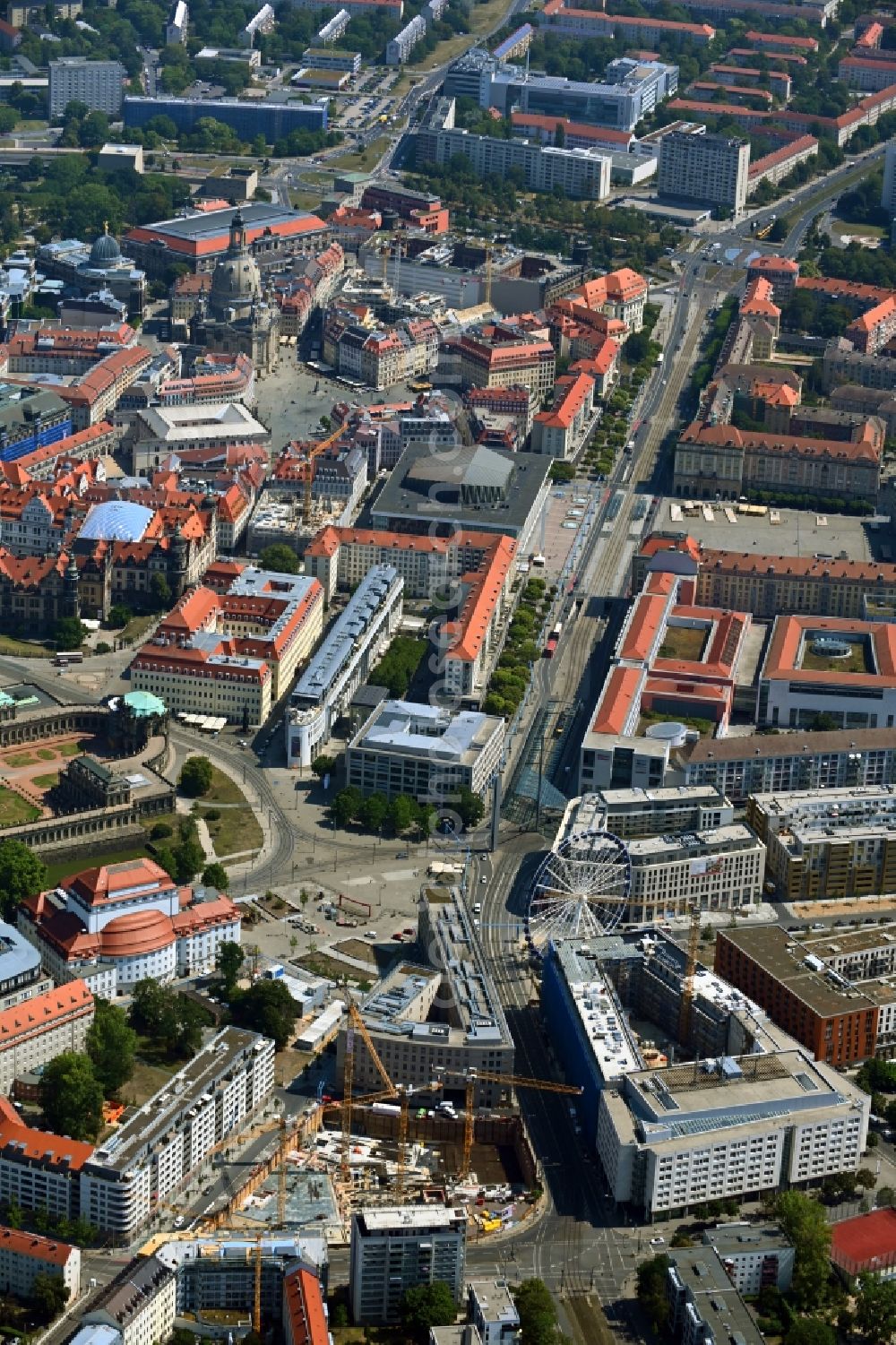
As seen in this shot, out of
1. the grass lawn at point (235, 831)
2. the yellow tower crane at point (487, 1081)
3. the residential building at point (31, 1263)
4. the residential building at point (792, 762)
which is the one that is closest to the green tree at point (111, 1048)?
the residential building at point (31, 1263)

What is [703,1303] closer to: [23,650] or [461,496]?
[23,650]

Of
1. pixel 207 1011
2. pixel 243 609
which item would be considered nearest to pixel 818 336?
pixel 243 609

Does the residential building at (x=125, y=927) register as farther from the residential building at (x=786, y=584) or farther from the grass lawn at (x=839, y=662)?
the residential building at (x=786, y=584)

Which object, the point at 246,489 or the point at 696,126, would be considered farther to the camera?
the point at 696,126

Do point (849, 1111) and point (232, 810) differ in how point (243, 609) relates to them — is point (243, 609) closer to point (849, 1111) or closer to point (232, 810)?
point (232, 810)

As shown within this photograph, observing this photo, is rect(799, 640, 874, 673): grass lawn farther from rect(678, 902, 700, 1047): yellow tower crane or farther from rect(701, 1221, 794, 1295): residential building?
rect(701, 1221, 794, 1295): residential building
